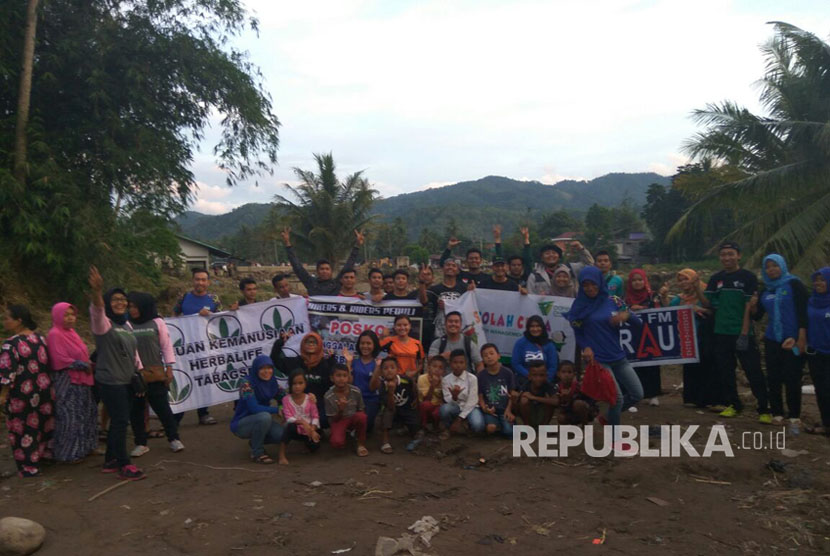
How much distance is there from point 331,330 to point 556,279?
9.44 ft

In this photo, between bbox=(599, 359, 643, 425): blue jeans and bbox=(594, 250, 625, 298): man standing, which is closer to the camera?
bbox=(599, 359, 643, 425): blue jeans

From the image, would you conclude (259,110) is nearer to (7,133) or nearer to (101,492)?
(7,133)

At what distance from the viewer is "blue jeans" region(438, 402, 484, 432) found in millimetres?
5730

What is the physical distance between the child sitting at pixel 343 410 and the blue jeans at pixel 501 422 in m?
1.23

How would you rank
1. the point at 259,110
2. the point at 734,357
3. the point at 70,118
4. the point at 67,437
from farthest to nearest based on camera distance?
the point at 259,110 → the point at 70,118 → the point at 734,357 → the point at 67,437

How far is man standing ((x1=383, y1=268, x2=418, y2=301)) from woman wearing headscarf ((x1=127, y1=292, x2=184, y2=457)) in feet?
8.69

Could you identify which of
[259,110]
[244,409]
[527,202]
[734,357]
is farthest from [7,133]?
[527,202]

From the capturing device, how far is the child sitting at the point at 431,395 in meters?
5.84

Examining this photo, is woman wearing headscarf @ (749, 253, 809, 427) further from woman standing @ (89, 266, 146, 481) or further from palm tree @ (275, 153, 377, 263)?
palm tree @ (275, 153, 377, 263)

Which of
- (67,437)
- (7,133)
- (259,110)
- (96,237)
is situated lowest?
(67,437)

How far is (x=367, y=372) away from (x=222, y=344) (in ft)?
6.86

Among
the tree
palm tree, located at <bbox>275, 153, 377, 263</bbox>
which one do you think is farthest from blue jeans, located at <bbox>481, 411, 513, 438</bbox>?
palm tree, located at <bbox>275, 153, 377, 263</bbox>

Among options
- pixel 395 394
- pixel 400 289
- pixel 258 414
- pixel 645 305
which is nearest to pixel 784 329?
pixel 645 305

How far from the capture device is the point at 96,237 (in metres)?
11.1
